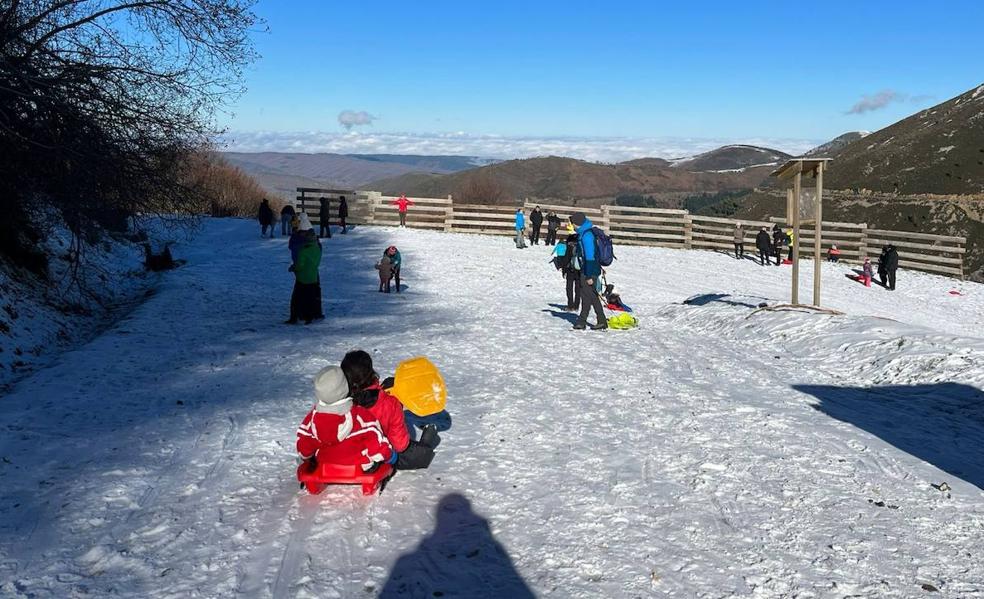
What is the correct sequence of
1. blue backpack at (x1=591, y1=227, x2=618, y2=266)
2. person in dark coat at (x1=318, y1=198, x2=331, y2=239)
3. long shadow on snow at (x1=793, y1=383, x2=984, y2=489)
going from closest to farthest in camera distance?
long shadow on snow at (x1=793, y1=383, x2=984, y2=489)
blue backpack at (x1=591, y1=227, x2=618, y2=266)
person in dark coat at (x1=318, y1=198, x2=331, y2=239)

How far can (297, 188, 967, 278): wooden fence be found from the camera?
94.4ft

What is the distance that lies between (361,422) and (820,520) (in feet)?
10.3

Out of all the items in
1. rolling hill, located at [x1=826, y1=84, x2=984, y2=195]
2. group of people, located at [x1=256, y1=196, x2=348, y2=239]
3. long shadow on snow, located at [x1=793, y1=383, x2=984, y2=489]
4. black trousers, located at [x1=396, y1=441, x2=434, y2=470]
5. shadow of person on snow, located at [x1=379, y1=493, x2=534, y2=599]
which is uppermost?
A: rolling hill, located at [x1=826, y1=84, x2=984, y2=195]

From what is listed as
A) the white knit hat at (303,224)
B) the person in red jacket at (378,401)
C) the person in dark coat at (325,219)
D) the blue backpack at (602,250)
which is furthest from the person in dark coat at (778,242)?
the person in red jacket at (378,401)

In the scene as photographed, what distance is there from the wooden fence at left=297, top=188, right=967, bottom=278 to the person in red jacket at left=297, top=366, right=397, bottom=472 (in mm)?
24320

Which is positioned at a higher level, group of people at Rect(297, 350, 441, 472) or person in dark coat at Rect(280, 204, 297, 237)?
person in dark coat at Rect(280, 204, 297, 237)

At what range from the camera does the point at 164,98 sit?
11.3m

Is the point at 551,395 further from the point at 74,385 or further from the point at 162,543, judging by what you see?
the point at 74,385


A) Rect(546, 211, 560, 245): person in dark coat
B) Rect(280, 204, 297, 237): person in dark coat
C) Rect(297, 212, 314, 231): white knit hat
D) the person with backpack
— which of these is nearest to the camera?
Rect(297, 212, 314, 231): white knit hat

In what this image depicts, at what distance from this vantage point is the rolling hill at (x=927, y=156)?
57.0 m

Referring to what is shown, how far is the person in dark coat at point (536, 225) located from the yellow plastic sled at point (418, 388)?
2124 centimetres

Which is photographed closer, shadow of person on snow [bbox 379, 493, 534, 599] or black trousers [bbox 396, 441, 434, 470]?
shadow of person on snow [bbox 379, 493, 534, 599]

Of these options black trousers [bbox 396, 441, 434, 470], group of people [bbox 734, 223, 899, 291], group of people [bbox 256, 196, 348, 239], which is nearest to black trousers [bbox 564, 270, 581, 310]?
black trousers [bbox 396, 441, 434, 470]

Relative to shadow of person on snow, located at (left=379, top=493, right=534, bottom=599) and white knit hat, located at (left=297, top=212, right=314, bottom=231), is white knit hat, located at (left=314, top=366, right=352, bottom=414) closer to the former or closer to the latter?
shadow of person on snow, located at (left=379, top=493, right=534, bottom=599)
